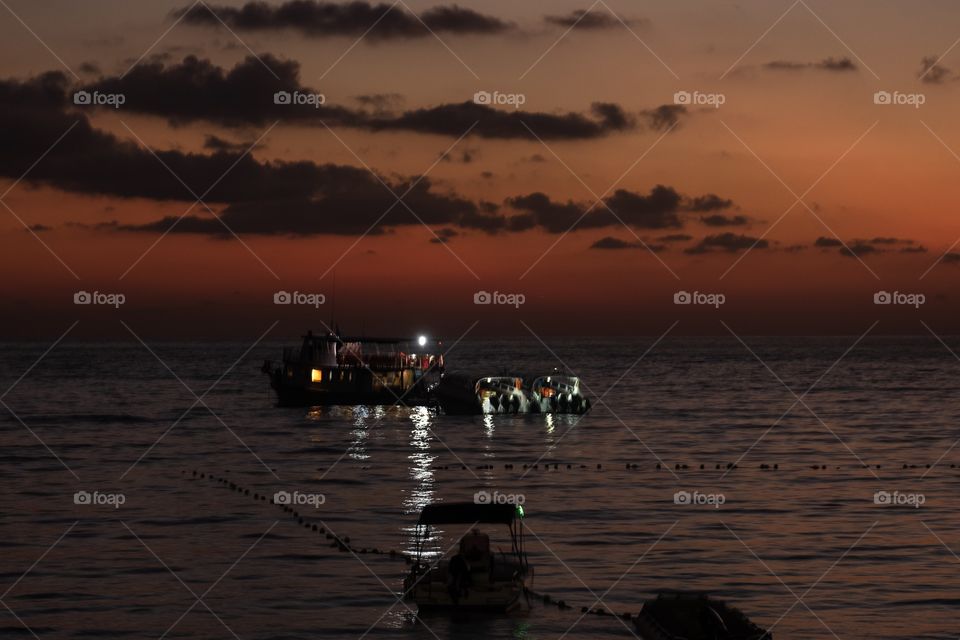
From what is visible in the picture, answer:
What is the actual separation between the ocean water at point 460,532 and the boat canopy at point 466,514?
8.24ft

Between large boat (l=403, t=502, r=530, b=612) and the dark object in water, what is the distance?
3.66 meters

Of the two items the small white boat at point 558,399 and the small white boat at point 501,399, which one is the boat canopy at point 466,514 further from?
the small white boat at point 558,399

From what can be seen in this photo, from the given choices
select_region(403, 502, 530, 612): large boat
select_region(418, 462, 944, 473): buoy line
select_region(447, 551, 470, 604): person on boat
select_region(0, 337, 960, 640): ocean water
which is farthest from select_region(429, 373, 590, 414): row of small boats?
select_region(447, 551, 470, 604): person on boat

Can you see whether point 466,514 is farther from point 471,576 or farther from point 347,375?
point 347,375

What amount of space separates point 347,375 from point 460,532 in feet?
228

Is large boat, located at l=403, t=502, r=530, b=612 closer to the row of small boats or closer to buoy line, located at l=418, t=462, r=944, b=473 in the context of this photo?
buoy line, located at l=418, t=462, r=944, b=473

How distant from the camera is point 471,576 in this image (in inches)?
1369

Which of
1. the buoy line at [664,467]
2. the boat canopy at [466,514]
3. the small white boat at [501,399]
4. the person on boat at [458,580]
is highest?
the small white boat at [501,399]

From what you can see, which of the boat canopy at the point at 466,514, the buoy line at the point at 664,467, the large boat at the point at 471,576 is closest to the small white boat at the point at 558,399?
the buoy line at the point at 664,467

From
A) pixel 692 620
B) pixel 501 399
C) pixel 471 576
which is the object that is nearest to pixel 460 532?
pixel 471 576

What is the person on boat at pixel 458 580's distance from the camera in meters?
34.2

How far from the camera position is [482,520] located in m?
37.6

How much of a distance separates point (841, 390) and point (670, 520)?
111709mm

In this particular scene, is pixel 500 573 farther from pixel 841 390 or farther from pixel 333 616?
pixel 841 390
